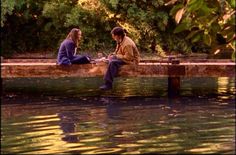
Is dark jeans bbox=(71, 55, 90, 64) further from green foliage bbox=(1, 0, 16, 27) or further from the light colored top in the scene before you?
green foliage bbox=(1, 0, 16, 27)

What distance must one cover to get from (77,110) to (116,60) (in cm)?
223

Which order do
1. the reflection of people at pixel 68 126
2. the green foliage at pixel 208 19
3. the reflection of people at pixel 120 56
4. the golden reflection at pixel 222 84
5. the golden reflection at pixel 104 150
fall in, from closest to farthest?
the green foliage at pixel 208 19, the golden reflection at pixel 104 150, the reflection of people at pixel 68 126, the reflection of people at pixel 120 56, the golden reflection at pixel 222 84

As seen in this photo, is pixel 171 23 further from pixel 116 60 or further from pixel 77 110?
pixel 77 110

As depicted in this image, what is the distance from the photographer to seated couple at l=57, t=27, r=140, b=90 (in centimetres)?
1262

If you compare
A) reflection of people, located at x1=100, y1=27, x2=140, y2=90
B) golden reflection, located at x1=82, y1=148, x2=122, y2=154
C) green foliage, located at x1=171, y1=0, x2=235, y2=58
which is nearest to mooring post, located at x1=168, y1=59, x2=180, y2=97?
reflection of people, located at x1=100, y1=27, x2=140, y2=90

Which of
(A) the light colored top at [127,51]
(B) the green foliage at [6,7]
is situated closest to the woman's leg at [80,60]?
(A) the light colored top at [127,51]

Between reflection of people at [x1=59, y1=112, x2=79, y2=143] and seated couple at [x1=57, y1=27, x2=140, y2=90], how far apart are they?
7.92 feet

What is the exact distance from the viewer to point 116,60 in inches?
500

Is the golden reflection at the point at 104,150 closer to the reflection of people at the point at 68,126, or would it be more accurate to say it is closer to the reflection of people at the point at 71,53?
the reflection of people at the point at 68,126

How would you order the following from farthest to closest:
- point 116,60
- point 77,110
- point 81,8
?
point 81,8 < point 116,60 < point 77,110

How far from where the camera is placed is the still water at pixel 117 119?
728 centimetres

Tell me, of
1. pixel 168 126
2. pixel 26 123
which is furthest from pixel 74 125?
pixel 168 126

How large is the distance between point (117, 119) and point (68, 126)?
97cm

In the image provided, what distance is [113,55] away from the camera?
12.9m
